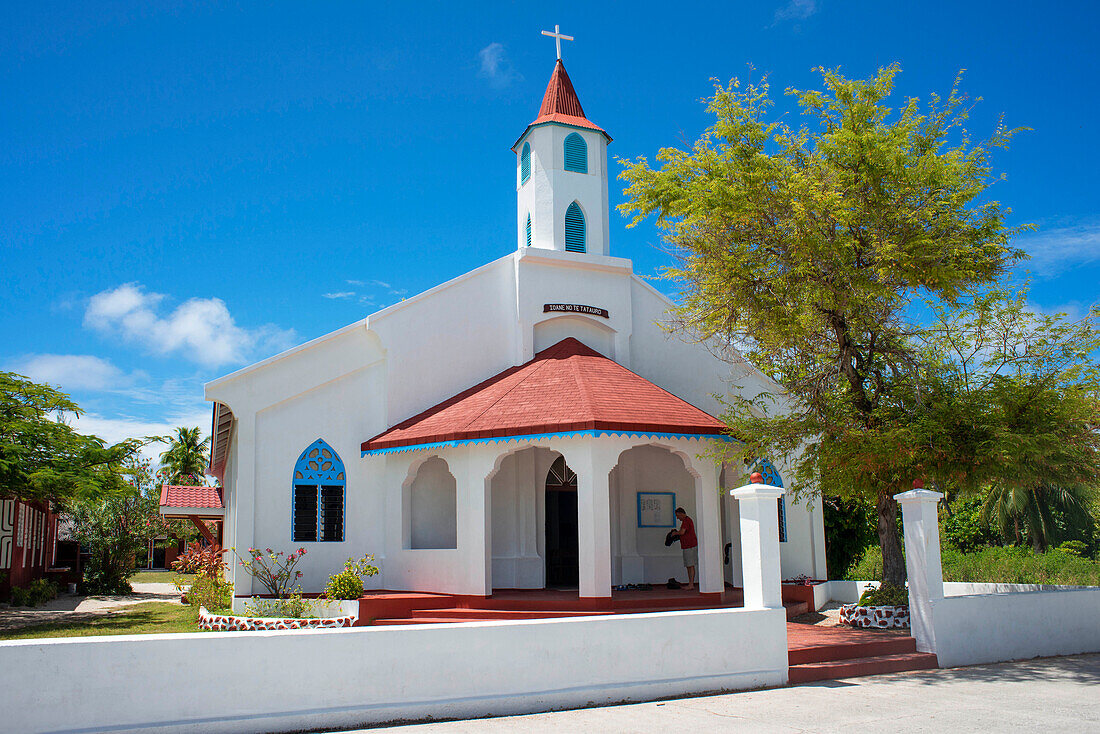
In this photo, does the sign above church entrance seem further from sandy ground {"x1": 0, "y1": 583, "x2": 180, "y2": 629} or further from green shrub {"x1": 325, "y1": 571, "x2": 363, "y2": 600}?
sandy ground {"x1": 0, "y1": 583, "x2": 180, "y2": 629}

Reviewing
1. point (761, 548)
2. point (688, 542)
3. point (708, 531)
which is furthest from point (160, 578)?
point (761, 548)

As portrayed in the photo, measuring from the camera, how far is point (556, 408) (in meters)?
14.7

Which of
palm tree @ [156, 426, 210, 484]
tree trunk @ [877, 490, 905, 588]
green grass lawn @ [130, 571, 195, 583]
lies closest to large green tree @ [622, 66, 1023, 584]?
tree trunk @ [877, 490, 905, 588]

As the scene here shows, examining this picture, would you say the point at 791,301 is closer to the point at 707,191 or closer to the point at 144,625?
the point at 707,191

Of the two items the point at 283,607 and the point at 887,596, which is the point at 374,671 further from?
the point at 887,596

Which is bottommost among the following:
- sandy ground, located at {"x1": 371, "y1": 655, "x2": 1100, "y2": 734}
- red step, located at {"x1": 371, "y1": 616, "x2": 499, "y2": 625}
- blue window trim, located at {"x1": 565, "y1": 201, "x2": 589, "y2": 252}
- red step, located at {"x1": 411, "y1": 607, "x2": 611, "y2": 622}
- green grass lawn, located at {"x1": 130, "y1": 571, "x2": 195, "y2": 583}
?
green grass lawn, located at {"x1": 130, "y1": 571, "x2": 195, "y2": 583}

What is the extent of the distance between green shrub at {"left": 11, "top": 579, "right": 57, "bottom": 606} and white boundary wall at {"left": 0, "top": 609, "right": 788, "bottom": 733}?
2033cm

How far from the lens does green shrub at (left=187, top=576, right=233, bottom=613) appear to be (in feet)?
50.9

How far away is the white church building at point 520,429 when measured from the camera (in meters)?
14.8

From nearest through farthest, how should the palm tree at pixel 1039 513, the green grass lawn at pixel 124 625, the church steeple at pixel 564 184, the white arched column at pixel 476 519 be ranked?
the white arched column at pixel 476 519 → the green grass lawn at pixel 124 625 → the church steeple at pixel 564 184 → the palm tree at pixel 1039 513

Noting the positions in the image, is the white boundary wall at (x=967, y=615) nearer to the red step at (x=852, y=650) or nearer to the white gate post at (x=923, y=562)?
the white gate post at (x=923, y=562)

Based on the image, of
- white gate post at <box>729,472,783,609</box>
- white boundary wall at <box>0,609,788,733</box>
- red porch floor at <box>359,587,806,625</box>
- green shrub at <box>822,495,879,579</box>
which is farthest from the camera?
green shrub at <box>822,495,879,579</box>

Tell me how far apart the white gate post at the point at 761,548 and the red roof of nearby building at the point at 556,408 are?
3.77 m

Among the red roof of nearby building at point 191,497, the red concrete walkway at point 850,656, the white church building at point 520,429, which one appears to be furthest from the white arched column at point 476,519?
the red roof of nearby building at point 191,497
